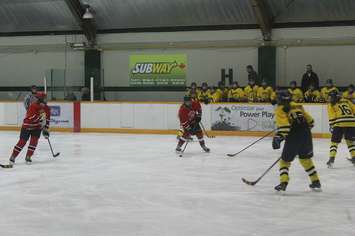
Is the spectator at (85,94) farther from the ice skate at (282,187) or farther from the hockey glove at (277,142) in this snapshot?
the hockey glove at (277,142)

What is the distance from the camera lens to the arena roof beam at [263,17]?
15.3 metres

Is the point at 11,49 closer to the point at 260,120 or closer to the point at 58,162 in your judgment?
the point at 260,120

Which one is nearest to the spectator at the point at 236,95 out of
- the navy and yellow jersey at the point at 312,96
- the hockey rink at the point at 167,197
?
the navy and yellow jersey at the point at 312,96

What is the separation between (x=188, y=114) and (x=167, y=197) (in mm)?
3892

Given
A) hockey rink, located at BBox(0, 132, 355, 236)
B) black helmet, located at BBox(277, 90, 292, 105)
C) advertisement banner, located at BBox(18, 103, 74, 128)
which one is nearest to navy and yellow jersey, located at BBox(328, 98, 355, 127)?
hockey rink, located at BBox(0, 132, 355, 236)

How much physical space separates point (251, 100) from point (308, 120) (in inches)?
327

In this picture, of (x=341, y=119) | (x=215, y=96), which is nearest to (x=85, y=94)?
(x=215, y=96)

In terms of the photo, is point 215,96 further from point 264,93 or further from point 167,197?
point 167,197

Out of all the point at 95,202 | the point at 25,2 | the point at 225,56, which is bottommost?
the point at 95,202

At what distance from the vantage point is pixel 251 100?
14.1 metres

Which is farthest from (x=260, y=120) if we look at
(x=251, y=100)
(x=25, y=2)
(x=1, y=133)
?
(x=25, y=2)

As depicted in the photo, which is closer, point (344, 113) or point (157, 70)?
point (344, 113)

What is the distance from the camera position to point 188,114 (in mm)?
9672

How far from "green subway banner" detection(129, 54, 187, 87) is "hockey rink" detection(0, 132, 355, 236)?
766cm
